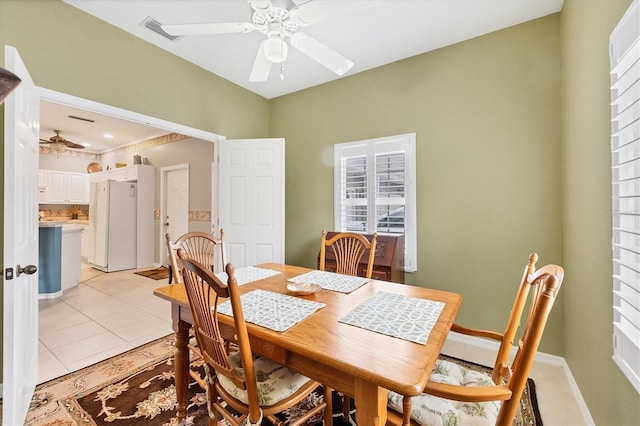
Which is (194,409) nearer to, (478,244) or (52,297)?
(478,244)

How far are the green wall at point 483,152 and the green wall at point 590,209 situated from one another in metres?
0.13

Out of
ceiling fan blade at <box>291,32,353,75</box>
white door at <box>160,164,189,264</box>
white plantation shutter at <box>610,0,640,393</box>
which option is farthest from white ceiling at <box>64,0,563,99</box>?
white door at <box>160,164,189,264</box>

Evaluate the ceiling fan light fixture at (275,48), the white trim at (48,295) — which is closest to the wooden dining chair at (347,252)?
the ceiling fan light fixture at (275,48)

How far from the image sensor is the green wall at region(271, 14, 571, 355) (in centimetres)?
232

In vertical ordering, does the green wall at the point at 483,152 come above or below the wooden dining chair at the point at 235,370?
above

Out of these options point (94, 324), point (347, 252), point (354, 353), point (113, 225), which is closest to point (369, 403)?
point (354, 353)

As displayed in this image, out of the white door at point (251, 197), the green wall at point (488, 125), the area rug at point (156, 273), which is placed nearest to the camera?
the green wall at point (488, 125)

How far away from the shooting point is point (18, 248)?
150 cm

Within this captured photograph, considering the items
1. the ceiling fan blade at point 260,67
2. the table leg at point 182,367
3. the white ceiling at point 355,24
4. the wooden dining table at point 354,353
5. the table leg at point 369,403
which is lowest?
the table leg at point 182,367

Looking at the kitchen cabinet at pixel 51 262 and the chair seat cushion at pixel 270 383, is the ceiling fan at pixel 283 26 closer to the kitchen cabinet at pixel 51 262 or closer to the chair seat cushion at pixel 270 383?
the chair seat cushion at pixel 270 383

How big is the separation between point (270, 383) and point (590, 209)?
210 centimetres

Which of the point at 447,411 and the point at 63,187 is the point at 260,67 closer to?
the point at 447,411

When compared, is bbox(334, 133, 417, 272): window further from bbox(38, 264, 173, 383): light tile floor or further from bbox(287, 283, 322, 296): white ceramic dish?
bbox(38, 264, 173, 383): light tile floor

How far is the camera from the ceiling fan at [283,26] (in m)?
1.46
